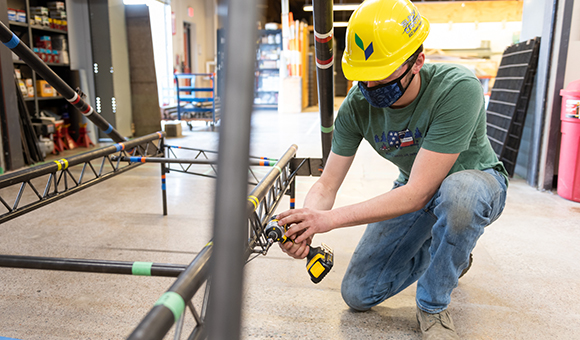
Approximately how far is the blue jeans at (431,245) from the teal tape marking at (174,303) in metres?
1.09

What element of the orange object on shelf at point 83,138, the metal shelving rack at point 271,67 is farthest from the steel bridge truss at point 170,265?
the metal shelving rack at point 271,67

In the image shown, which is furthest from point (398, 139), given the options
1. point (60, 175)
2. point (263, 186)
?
point (60, 175)

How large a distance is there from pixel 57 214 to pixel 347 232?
236 centimetres

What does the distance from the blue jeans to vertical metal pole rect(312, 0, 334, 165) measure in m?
0.66

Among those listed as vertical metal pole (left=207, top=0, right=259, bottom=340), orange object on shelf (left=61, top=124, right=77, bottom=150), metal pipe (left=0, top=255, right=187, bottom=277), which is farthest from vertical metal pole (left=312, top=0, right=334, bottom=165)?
orange object on shelf (left=61, top=124, right=77, bottom=150)

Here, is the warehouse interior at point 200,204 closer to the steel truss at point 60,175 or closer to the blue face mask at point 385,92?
the steel truss at point 60,175

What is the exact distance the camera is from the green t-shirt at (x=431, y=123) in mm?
1529

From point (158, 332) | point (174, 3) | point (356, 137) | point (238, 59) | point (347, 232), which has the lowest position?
point (347, 232)

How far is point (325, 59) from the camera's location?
7.02ft

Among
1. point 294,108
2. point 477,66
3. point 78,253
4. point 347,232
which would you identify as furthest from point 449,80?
point 294,108

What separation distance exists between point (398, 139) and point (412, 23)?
47 centimetres

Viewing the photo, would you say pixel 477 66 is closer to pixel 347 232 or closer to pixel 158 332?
pixel 347 232

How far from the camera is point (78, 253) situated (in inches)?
105

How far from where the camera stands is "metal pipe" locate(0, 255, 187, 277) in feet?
4.87
